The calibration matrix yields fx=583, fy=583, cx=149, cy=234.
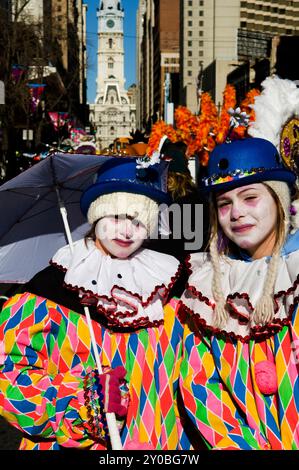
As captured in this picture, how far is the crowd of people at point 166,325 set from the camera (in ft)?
7.55

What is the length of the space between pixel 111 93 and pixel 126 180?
579 feet

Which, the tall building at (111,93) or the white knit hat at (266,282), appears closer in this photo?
the white knit hat at (266,282)

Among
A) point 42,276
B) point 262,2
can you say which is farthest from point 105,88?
point 42,276

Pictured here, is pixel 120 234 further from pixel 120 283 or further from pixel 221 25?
pixel 221 25

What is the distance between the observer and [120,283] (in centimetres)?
256

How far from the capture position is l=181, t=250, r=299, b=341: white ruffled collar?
7.44 feet

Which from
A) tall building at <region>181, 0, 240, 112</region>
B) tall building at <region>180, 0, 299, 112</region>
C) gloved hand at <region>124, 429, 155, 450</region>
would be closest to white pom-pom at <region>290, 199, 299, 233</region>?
gloved hand at <region>124, 429, 155, 450</region>

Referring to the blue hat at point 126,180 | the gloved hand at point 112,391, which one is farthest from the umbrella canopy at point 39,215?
the gloved hand at point 112,391

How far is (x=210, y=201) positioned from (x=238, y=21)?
105m

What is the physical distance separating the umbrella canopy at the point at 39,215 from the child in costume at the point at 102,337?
1.43ft

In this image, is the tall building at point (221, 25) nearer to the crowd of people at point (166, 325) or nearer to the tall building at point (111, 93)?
the tall building at point (111, 93)

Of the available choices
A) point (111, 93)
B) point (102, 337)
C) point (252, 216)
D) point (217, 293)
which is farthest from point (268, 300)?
point (111, 93)

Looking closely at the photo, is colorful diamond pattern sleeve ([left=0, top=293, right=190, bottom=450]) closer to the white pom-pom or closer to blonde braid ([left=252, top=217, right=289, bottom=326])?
blonde braid ([left=252, top=217, right=289, bottom=326])

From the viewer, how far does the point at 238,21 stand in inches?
3939
